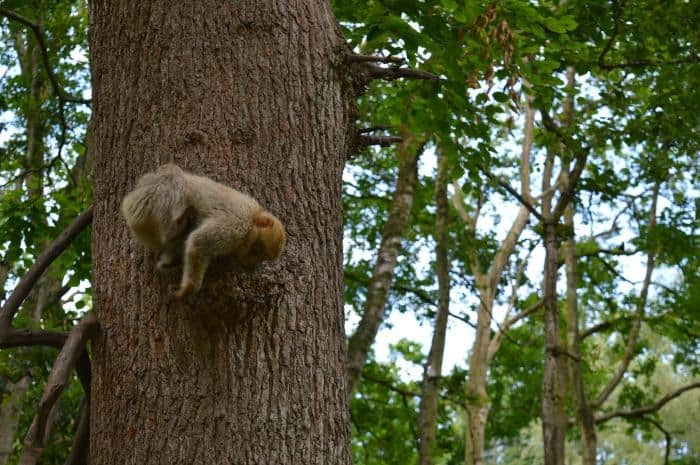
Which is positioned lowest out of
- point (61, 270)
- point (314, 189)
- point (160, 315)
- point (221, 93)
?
point (160, 315)

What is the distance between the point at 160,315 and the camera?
257 cm

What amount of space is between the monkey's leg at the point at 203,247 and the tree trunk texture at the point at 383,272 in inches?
249

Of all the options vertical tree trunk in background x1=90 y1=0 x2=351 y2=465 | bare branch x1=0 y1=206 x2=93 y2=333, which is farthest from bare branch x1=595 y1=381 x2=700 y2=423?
bare branch x1=0 y1=206 x2=93 y2=333

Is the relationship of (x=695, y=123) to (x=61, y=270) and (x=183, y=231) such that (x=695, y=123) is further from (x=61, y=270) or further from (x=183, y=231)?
(x=183, y=231)

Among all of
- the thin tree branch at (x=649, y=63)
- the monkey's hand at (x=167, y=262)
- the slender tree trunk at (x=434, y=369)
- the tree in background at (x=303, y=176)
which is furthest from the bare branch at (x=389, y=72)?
the slender tree trunk at (x=434, y=369)

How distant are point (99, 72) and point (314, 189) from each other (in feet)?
3.30

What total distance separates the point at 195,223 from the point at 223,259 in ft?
0.70

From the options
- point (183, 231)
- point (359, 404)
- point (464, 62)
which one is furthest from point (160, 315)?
point (359, 404)

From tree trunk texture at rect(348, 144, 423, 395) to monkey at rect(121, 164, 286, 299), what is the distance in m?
6.30

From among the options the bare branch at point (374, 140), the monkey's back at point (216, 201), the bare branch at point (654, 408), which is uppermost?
the bare branch at point (654, 408)

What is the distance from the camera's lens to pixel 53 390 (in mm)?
2535

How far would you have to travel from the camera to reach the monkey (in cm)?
254

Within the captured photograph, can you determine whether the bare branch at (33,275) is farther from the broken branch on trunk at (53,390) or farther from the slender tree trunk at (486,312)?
the slender tree trunk at (486,312)

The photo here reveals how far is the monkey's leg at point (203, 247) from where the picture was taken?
8.16 feet
